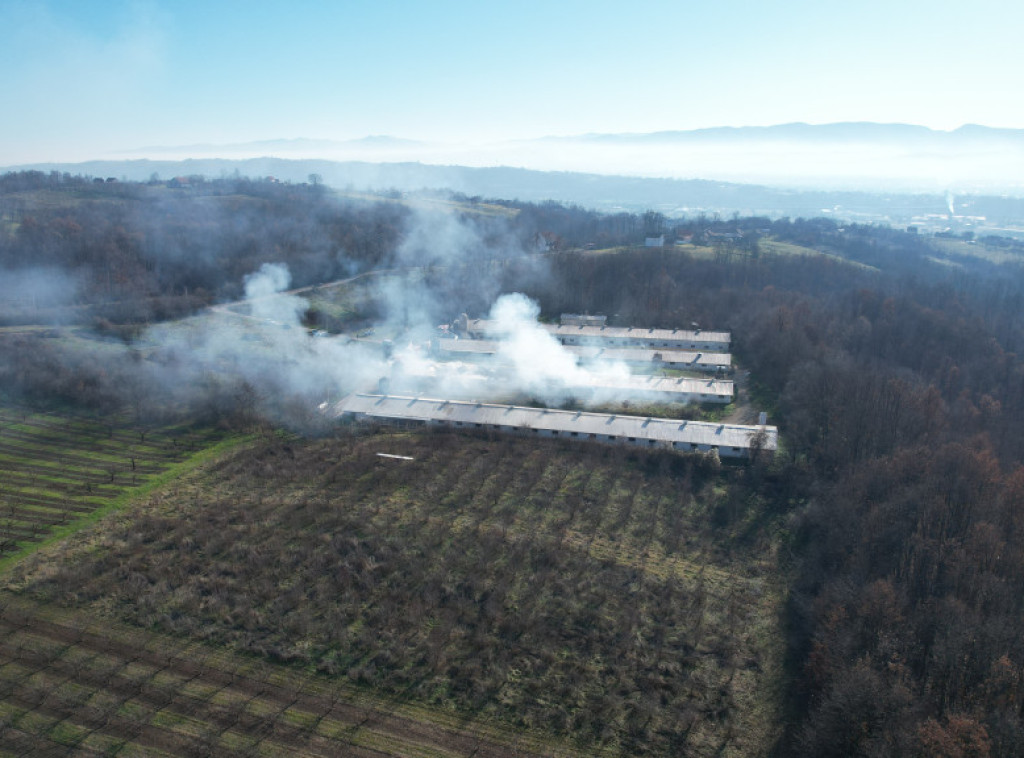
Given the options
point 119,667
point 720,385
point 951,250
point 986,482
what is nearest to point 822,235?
point 951,250

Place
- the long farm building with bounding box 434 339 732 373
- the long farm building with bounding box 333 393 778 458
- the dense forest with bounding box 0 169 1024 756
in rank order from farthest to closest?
1. the long farm building with bounding box 434 339 732 373
2. the long farm building with bounding box 333 393 778 458
3. the dense forest with bounding box 0 169 1024 756

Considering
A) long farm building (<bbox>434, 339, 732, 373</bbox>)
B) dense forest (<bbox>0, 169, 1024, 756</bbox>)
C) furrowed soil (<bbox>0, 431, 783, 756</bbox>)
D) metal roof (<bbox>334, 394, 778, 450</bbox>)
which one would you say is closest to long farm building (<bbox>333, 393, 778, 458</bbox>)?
metal roof (<bbox>334, 394, 778, 450</bbox>)

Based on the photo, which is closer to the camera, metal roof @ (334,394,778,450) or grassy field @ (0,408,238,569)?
grassy field @ (0,408,238,569)

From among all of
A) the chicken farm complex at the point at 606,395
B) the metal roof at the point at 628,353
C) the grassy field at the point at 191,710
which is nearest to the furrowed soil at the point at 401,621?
the grassy field at the point at 191,710

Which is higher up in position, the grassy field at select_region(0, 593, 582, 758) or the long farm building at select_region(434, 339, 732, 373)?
the long farm building at select_region(434, 339, 732, 373)

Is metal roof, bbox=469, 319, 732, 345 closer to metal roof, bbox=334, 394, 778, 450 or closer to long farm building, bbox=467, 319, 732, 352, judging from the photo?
long farm building, bbox=467, 319, 732, 352

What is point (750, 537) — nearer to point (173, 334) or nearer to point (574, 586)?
point (574, 586)
